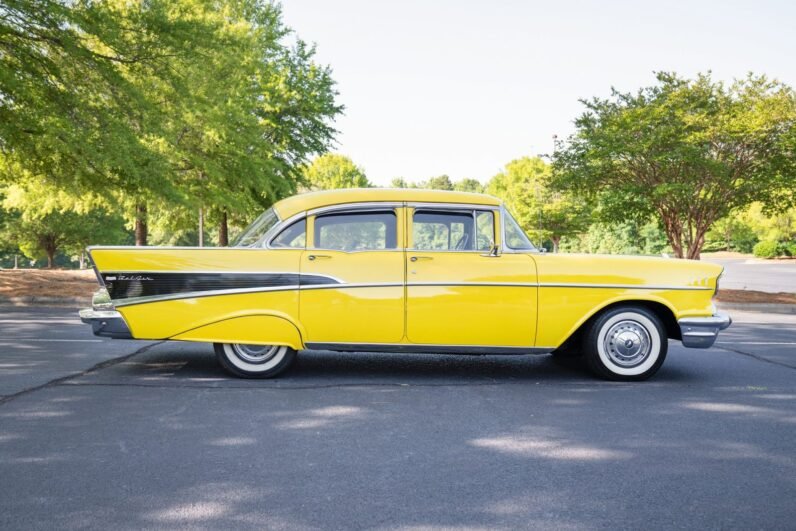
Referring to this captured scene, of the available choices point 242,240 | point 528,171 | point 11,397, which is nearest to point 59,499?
→ point 11,397

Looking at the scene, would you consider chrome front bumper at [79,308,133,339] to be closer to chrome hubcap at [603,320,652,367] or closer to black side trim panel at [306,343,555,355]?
black side trim panel at [306,343,555,355]

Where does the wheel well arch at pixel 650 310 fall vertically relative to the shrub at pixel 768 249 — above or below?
below

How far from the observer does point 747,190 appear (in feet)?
61.4

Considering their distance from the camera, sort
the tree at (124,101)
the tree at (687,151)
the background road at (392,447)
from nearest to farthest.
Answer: the background road at (392,447) < the tree at (124,101) < the tree at (687,151)

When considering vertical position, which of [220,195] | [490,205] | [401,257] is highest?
[220,195]

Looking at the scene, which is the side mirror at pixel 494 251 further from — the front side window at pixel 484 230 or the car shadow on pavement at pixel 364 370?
the car shadow on pavement at pixel 364 370

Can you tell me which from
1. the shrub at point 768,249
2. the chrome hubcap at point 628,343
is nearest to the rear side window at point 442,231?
the chrome hubcap at point 628,343

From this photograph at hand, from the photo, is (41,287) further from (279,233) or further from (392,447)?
(392,447)

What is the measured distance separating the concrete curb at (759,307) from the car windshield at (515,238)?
10.8m

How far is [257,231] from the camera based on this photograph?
620cm

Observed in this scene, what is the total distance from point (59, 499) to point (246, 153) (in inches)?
747

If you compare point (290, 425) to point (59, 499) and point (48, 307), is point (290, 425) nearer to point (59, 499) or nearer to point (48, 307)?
point (59, 499)

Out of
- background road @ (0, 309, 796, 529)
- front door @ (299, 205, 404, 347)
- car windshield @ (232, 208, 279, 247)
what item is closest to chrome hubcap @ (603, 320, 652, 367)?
background road @ (0, 309, 796, 529)

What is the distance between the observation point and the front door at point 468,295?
19.2 ft
